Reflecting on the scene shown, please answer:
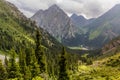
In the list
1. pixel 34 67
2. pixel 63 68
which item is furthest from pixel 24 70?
pixel 63 68

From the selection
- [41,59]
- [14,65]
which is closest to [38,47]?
[41,59]

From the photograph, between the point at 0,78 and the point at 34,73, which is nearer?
the point at 34,73

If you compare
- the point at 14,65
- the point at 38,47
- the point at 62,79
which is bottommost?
the point at 62,79

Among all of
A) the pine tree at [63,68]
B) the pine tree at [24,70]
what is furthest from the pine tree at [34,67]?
the pine tree at [63,68]

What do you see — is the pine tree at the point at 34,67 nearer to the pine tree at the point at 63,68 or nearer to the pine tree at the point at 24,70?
the pine tree at the point at 24,70

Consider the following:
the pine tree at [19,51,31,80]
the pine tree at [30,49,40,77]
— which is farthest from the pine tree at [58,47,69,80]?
the pine tree at [19,51,31,80]

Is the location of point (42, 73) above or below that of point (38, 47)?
below

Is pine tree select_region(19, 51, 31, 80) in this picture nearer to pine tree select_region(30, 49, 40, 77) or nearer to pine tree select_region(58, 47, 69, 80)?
pine tree select_region(30, 49, 40, 77)

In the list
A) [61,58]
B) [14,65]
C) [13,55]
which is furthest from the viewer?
[13,55]

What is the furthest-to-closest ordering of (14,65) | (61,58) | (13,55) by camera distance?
1. (13,55)
2. (14,65)
3. (61,58)

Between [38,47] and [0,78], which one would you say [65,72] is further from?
[0,78]

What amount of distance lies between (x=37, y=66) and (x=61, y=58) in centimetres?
1003

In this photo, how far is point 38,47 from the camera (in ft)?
258

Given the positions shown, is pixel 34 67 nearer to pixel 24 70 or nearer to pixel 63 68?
pixel 24 70
